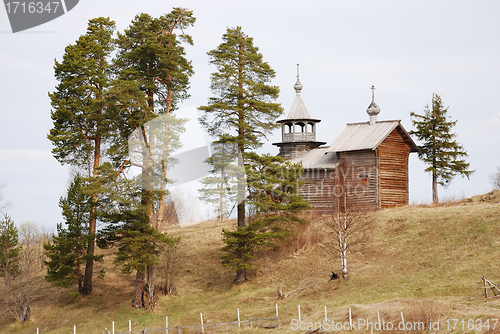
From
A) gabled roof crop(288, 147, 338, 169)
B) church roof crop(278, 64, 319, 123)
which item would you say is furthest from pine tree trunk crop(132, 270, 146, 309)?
church roof crop(278, 64, 319, 123)

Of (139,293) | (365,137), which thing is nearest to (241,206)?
(139,293)

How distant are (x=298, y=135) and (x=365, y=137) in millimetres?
7229

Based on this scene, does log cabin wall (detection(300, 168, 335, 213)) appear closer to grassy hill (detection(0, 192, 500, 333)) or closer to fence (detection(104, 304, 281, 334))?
grassy hill (detection(0, 192, 500, 333))

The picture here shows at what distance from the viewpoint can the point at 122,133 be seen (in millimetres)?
29500

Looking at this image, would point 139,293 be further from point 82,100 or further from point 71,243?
point 82,100

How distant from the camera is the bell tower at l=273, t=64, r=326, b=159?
44344mm

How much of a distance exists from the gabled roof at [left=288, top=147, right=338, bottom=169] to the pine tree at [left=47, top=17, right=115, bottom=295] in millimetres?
16544

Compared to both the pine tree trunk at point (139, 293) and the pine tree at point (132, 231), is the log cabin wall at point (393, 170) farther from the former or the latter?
the pine tree trunk at point (139, 293)

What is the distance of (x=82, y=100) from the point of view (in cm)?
3161

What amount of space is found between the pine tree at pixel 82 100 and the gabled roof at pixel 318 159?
54.3 ft

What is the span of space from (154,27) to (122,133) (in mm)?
6760

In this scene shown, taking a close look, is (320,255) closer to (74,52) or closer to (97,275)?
(97,275)

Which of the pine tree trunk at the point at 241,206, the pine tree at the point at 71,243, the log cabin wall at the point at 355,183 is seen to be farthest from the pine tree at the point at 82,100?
the log cabin wall at the point at 355,183

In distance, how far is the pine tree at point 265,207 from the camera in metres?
28.5
